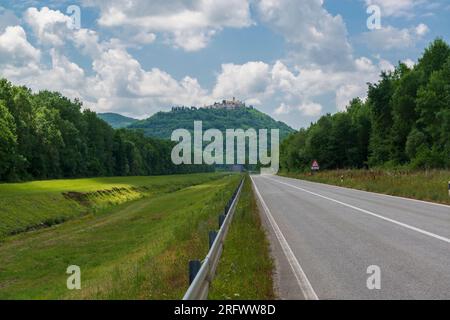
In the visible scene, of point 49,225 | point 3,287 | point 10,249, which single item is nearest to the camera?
point 3,287

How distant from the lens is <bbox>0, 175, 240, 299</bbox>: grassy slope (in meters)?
10.3

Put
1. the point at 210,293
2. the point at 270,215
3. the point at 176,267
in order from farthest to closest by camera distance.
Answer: the point at 270,215, the point at 176,267, the point at 210,293

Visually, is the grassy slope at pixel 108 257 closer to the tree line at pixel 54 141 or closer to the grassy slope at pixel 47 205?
the grassy slope at pixel 47 205

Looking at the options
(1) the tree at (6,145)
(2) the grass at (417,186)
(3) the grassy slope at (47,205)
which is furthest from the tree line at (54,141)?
(2) the grass at (417,186)

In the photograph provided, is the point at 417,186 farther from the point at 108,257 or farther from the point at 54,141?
the point at 54,141

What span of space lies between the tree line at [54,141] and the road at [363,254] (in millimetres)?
50428

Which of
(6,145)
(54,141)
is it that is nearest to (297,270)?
(6,145)

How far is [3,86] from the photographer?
2916 inches

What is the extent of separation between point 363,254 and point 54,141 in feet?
261

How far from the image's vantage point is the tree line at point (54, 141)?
67062 mm

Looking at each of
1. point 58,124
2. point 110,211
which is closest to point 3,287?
point 110,211

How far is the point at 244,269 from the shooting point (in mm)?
9648
